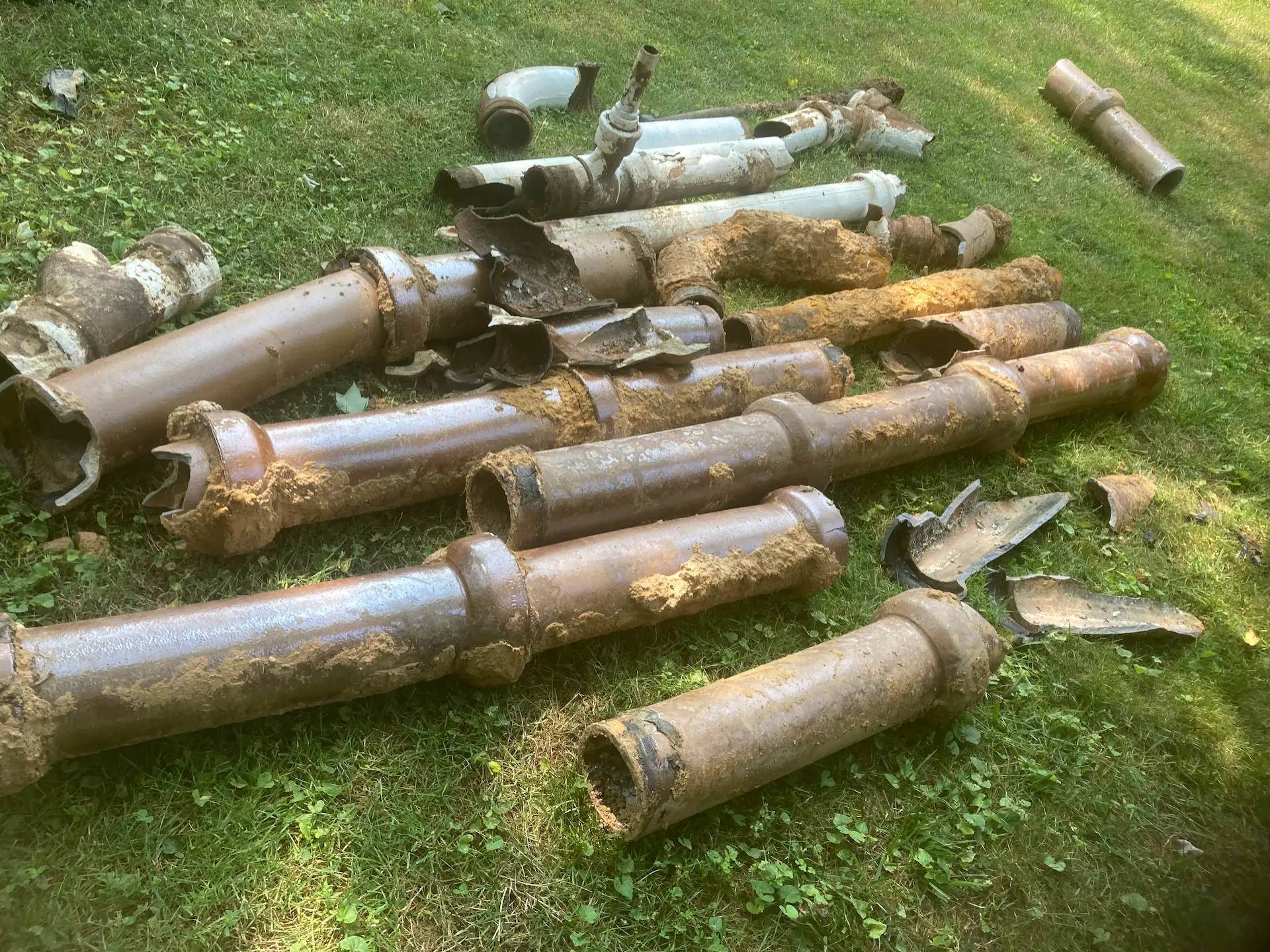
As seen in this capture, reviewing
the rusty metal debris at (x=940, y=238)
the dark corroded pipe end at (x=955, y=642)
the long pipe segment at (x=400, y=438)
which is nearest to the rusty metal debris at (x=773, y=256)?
the rusty metal debris at (x=940, y=238)

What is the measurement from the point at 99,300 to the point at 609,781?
2445mm

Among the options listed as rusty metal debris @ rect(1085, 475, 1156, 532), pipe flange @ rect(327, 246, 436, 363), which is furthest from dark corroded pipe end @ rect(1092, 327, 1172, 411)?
pipe flange @ rect(327, 246, 436, 363)

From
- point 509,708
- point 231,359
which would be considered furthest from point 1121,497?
point 231,359

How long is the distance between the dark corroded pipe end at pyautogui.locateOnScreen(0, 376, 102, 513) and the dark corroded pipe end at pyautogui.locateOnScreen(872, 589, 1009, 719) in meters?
2.63

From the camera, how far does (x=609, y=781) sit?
2.38 metres

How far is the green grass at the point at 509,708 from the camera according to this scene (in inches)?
82.3

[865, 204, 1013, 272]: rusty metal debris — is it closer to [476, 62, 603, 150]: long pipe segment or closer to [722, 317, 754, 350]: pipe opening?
[722, 317, 754, 350]: pipe opening

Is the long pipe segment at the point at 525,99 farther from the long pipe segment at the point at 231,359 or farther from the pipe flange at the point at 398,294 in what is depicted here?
the pipe flange at the point at 398,294

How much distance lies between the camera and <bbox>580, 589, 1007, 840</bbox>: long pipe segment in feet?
7.05

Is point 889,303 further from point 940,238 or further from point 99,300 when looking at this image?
point 99,300

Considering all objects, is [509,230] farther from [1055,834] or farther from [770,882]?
[1055,834]

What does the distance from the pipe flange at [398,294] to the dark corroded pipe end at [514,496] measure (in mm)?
837

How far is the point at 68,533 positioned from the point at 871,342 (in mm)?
3732

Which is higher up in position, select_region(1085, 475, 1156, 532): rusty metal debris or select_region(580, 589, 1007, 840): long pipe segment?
select_region(1085, 475, 1156, 532): rusty metal debris
